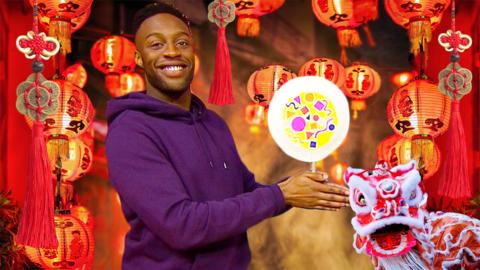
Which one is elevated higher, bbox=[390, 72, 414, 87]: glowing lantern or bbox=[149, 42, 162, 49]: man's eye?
bbox=[149, 42, 162, 49]: man's eye

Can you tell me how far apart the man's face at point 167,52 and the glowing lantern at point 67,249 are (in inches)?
113

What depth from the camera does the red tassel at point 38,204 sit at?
10.5 ft

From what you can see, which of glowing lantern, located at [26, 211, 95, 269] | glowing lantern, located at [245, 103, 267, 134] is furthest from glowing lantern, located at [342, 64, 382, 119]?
glowing lantern, located at [26, 211, 95, 269]

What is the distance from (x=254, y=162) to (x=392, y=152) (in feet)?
4.26

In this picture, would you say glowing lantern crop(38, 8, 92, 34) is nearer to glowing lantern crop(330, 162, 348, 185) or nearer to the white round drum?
glowing lantern crop(330, 162, 348, 185)

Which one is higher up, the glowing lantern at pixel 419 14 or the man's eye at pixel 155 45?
the glowing lantern at pixel 419 14

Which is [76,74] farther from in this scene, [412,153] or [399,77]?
[399,77]

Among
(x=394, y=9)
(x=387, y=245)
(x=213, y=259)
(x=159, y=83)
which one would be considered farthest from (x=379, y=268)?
(x=394, y=9)

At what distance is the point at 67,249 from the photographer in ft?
16.7

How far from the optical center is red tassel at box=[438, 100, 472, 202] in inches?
163

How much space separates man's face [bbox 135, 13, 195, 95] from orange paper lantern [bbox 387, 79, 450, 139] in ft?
9.84

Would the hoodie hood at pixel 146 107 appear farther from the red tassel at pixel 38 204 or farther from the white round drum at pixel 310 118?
the red tassel at pixel 38 204

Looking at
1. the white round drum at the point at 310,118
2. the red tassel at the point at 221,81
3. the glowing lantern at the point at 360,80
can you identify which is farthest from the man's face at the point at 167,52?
the glowing lantern at the point at 360,80

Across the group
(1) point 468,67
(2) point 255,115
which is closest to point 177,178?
(1) point 468,67
